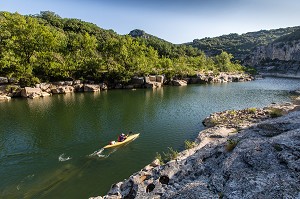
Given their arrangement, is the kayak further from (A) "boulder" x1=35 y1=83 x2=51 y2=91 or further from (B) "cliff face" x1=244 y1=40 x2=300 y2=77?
(B) "cliff face" x1=244 y1=40 x2=300 y2=77

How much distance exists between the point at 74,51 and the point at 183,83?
43653 mm

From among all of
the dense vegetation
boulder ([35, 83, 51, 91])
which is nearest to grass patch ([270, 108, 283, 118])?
the dense vegetation

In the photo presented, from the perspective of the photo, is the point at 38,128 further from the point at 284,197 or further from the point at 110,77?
the point at 110,77

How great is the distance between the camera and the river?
761 inches

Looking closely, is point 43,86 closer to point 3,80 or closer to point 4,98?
point 3,80

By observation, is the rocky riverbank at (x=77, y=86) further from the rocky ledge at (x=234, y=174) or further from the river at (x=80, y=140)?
the rocky ledge at (x=234, y=174)

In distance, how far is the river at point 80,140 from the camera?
1933cm

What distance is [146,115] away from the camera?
41531 millimetres

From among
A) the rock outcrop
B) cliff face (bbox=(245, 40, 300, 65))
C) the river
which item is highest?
cliff face (bbox=(245, 40, 300, 65))

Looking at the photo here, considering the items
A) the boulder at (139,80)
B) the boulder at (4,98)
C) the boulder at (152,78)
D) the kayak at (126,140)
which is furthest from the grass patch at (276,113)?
the boulder at (4,98)

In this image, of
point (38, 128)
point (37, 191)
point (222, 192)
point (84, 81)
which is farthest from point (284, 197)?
point (84, 81)

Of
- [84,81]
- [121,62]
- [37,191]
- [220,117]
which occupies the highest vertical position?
[121,62]

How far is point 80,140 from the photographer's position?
28.8 meters

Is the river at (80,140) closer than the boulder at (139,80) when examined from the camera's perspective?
Yes
